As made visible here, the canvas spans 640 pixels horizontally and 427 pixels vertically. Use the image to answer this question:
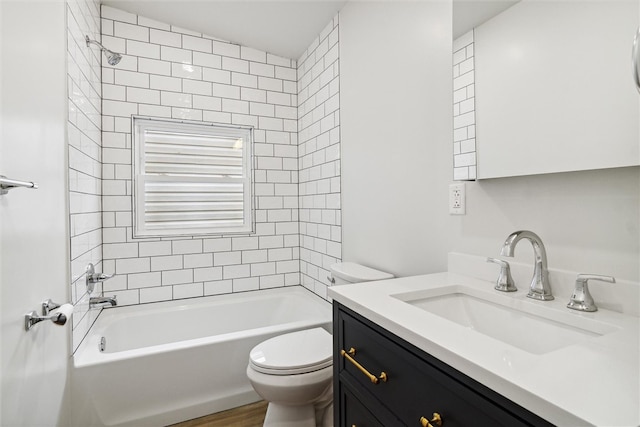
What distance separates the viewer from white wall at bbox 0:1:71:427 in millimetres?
987

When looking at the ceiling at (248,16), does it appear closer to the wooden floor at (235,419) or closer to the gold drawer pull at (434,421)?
the gold drawer pull at (434,421)

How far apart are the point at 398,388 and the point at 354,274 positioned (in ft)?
3.18

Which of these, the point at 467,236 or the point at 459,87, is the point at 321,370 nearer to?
the point at 467,236

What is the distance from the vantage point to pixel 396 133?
1.76 meters

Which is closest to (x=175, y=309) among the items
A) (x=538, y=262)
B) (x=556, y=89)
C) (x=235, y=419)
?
(x=235, y=419)

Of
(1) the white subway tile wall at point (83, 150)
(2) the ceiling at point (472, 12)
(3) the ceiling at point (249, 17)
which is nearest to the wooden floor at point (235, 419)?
(1) the white subway tile wall at point (83, 150)

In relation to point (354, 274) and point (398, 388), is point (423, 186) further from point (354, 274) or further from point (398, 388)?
point (398, 388)

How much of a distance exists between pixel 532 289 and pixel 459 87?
2.68 feet

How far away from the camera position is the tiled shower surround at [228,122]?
241cm

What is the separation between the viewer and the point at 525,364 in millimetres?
611

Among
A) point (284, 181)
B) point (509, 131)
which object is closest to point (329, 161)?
point (284, 181)

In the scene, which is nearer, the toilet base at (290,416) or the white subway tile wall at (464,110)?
the white subway tile wall at (464,110)

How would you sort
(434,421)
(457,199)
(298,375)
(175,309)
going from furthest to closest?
(175,309) < (298,375) < (457,199) < (434,421)

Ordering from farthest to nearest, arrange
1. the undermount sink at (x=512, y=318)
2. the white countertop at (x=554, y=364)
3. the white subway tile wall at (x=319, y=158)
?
the white subway tile wall at (x=319, y=158)
the undermount sink at (x=512, y=318)
the white countertop at (x=554, y=364)
